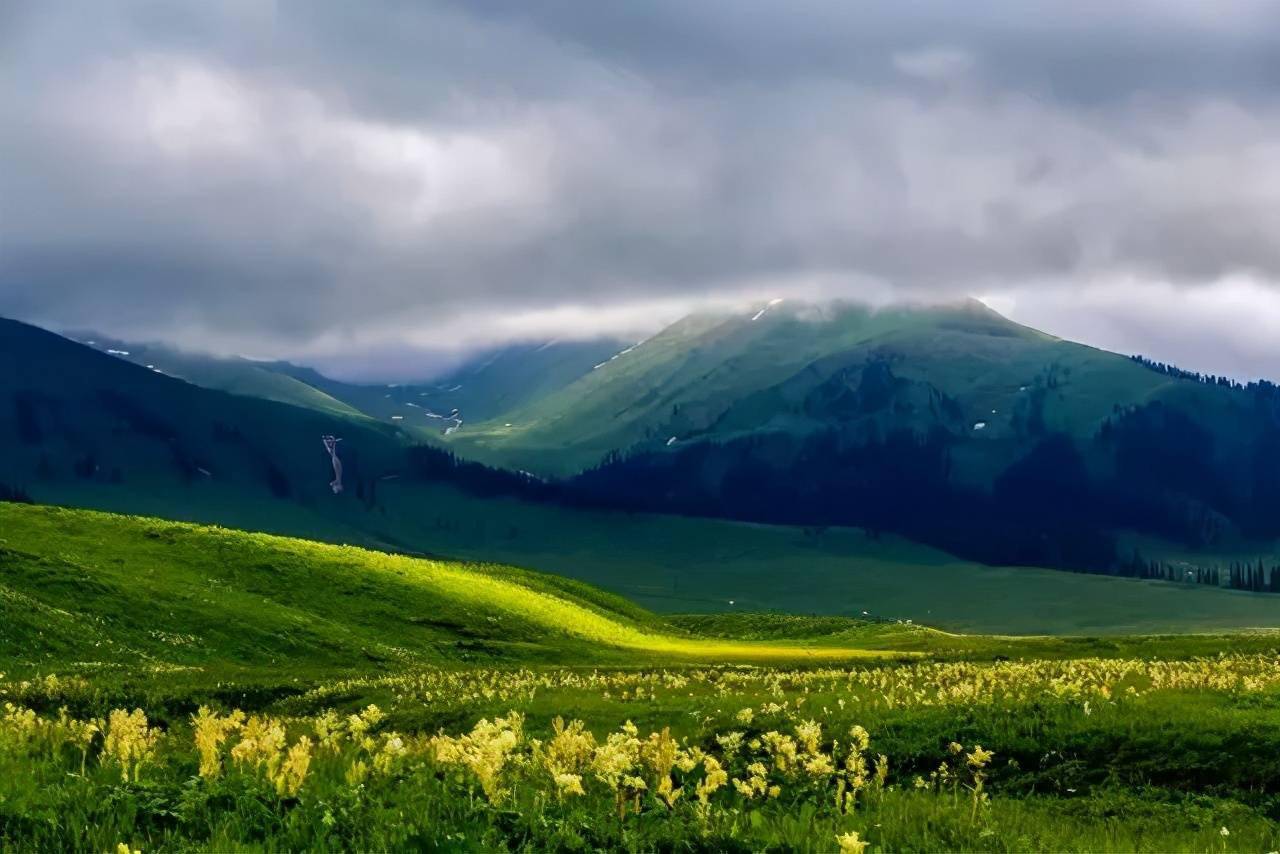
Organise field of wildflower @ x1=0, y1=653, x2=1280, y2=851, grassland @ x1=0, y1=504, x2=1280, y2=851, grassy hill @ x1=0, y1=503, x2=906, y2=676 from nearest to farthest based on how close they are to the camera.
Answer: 1. field of wildflower @ x1=0, y1=653, x2=1280, y2=851
2. grassland @ x1=0, y1=504, x2=1280, y2=851
3. grassy hill @ x1=0, y1=503, x2=906, y2=676

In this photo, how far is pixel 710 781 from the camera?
36.6 feet

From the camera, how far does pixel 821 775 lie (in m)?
13.3

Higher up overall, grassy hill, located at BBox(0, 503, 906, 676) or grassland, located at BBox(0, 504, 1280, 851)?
grassland, located at BBox(0, 504, 1280, 851)

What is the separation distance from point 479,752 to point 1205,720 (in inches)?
573

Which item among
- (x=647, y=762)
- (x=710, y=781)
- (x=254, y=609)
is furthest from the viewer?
(x=254, y=609)

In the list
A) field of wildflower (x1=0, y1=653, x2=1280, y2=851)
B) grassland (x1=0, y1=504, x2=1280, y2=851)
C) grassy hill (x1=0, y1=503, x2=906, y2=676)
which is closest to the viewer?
field of wildflower (x1=0, y1=653, x2=1280, y2=851)

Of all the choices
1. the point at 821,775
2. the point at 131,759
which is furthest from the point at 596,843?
the point at 131,759

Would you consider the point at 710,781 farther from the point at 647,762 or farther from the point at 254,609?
the point at 254,609

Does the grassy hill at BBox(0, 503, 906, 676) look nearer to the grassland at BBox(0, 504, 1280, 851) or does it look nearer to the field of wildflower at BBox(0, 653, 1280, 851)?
the grassland at BBox(0, 504, 1280, 851)

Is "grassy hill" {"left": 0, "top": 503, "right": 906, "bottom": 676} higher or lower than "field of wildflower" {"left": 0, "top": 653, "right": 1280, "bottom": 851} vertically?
lower

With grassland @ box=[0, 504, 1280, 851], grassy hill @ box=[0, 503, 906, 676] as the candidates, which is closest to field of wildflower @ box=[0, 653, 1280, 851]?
grassland @ box=[0, 504, 1280, 851]

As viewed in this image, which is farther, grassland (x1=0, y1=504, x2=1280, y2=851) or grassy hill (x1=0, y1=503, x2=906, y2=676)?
grassy hill (x1=0, y1=503, x2=906, y2=676)

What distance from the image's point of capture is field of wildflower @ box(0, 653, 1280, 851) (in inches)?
394

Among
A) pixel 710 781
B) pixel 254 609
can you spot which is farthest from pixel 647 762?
pixel 254 609
